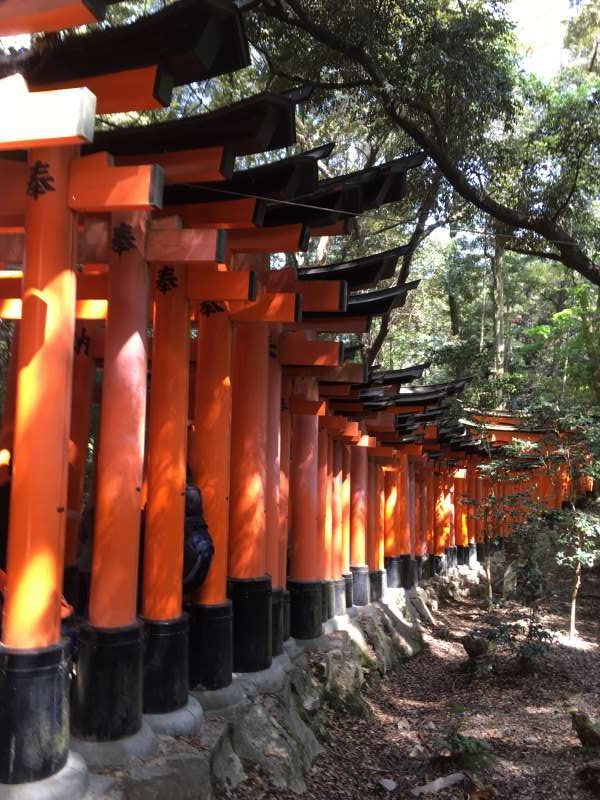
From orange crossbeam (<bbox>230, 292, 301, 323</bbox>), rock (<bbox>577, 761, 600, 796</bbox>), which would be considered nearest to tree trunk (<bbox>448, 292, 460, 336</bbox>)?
orange crossbeam (<bbox>230, 292, 301, 323</bbox>)

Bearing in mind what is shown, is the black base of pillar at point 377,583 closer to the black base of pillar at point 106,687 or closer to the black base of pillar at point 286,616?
the black base of pillar at point 286,616

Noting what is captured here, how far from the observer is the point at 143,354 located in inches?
187

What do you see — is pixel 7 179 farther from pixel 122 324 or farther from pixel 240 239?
pixel 240 239

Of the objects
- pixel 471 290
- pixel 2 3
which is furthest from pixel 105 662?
pixel 471 290

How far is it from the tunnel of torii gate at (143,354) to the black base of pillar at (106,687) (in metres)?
0.01

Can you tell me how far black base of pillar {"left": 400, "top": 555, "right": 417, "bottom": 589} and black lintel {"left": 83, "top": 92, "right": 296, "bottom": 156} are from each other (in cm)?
1252

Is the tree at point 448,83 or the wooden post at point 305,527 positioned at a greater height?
the tree at point 448,83

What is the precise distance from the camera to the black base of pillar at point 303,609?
883cm

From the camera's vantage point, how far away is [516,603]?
16.1 m

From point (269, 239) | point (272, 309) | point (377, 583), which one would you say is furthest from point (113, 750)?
point (377, 583)

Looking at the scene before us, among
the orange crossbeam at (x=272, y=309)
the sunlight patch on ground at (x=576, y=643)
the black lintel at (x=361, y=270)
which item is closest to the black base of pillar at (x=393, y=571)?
the sunlight patch on ground at (x=576, y=643)

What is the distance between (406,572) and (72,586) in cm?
1067

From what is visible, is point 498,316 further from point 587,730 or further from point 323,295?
point 587,730

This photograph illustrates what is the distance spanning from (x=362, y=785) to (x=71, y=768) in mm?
3296
